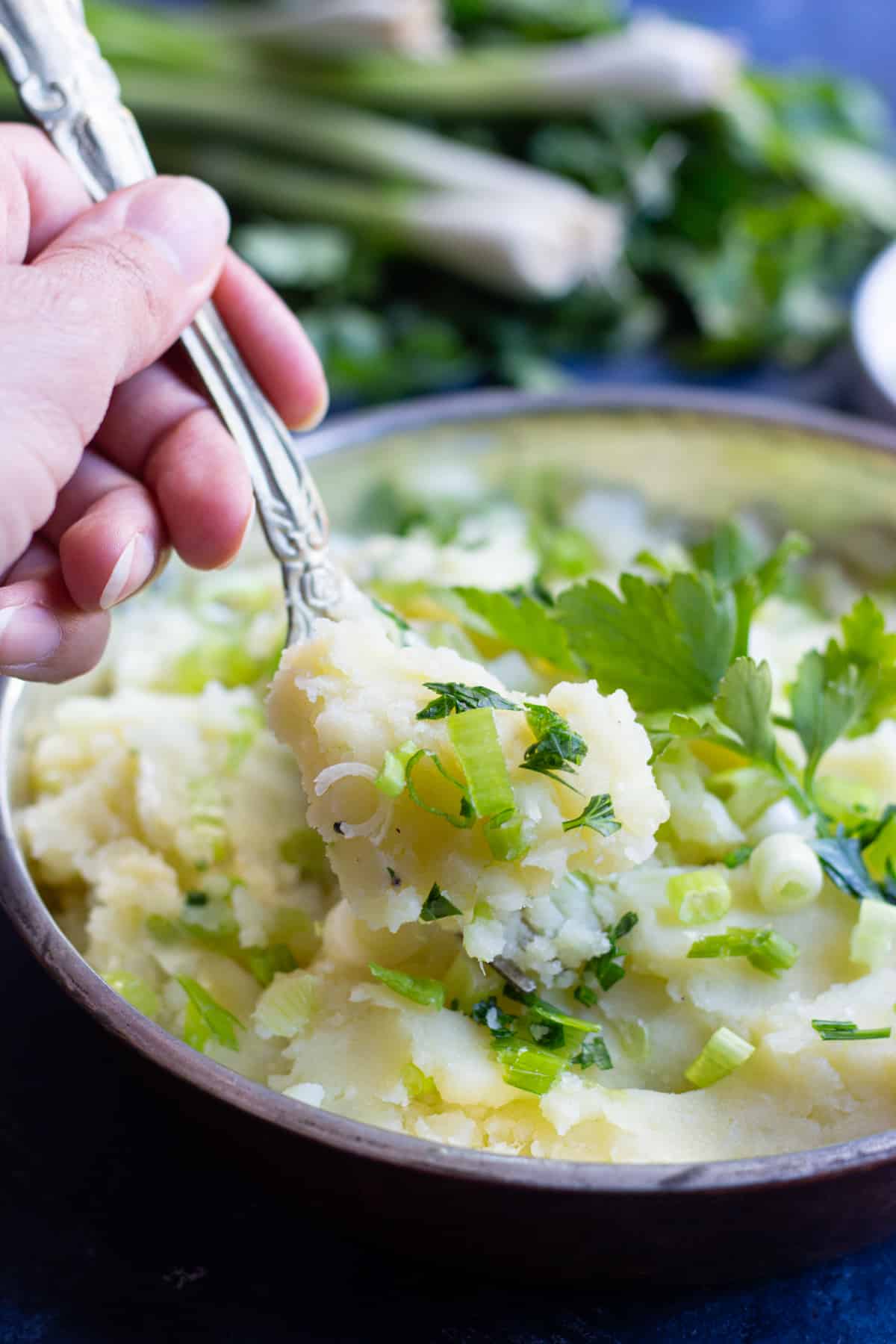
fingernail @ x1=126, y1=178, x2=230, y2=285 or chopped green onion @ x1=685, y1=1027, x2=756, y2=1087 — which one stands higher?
fingernail @ x1=126, y1=178, x2=230, y2=285

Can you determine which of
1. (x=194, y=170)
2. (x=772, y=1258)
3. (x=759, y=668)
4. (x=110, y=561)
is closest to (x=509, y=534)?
(x=759, y=668)

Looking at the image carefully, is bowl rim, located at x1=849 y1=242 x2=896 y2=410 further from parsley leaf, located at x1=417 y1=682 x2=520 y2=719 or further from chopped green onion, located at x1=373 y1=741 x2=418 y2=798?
chopped green onion, located at x1=373 y1=741 x2=418 y2=798

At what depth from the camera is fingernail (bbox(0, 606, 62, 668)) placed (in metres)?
1.81

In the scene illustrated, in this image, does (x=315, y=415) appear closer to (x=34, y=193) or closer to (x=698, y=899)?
(x=34, y=193)

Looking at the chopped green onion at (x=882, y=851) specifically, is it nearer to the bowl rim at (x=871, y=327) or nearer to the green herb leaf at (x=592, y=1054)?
the green herb leaf at (x=592, y=1054)

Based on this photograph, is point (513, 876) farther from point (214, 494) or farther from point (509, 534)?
point (509, 534)

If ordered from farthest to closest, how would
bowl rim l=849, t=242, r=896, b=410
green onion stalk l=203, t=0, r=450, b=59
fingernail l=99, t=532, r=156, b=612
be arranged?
green onion stalk l=203, t=0, r=450, b=59, bowl rim l=849, t=242, r=896, b=410, fingernail l=99, t=532, r=156, b=612

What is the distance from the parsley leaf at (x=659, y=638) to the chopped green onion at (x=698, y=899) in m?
0.31

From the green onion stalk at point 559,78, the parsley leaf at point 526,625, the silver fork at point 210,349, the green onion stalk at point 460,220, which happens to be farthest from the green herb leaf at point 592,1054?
the green onion stalk at point 559,78

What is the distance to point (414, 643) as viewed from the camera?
2105 mm

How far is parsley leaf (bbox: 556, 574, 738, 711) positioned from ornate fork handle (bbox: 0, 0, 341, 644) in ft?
1.32

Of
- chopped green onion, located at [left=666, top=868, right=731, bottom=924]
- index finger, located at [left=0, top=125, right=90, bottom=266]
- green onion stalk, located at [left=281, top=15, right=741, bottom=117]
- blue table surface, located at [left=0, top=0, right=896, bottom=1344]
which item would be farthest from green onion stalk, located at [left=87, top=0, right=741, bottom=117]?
blue table surface, located at [left=0, top=0, right=896, bottom=1344]

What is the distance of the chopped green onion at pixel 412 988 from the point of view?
5.81 ft

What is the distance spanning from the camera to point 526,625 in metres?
2.15
